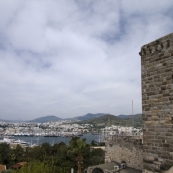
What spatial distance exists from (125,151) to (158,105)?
14.8 meters

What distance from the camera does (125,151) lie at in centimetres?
1970

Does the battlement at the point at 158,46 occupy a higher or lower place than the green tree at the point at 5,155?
higher

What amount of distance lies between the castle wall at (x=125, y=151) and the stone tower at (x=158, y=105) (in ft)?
40.6

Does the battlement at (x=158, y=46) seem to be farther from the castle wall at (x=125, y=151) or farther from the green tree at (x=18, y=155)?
the green tree at (x=18, y=155)

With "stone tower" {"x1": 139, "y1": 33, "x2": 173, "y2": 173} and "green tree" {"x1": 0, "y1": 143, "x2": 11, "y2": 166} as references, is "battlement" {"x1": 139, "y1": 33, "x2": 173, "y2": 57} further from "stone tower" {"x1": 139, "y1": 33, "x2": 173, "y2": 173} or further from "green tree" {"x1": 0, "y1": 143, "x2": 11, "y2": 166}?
"green tree" {"x1": 0, "y1": 143, "x2": 11, "y2": 166}

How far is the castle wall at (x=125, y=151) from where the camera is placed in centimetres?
1820

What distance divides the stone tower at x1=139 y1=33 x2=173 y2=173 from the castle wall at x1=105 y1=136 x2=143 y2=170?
40.6 ft

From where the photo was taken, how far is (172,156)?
5.71 meters

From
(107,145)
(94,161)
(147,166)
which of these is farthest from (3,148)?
(147,166)

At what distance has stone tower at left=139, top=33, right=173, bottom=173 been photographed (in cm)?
595

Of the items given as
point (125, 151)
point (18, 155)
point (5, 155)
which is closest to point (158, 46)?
point (125, 151)

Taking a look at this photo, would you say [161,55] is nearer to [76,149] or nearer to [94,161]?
[76,149]

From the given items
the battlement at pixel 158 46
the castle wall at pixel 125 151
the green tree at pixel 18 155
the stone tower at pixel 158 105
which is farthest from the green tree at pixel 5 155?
the battlement at pixel 158 46

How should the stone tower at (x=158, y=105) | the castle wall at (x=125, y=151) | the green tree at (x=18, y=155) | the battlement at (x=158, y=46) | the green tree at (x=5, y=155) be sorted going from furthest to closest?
the green tree at (x=18, y=155), the green tree at (x=5, y=155), the castle wall at (x=125, y=151), the battlement at (x=158, y=46), the stone tower at (x=158, y=105)
